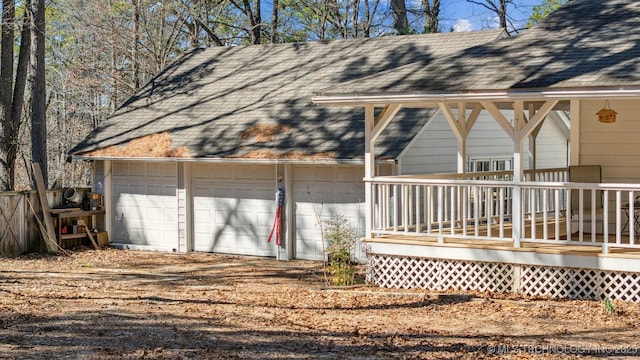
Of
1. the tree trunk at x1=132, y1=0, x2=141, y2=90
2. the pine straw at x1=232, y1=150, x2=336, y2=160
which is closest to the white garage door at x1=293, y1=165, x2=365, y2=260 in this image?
the pine straw at x1=232, y1=150, x2=336, y2=160

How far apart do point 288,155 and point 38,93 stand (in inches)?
289

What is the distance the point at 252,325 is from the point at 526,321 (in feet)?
10.9

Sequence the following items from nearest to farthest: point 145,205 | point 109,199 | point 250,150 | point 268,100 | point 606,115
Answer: point 606,115
point 250,150
point 268,100
point 145,205
point 109,199

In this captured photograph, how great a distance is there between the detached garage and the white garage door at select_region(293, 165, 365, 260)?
0.02 metres

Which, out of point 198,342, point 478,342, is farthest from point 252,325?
point 478,342

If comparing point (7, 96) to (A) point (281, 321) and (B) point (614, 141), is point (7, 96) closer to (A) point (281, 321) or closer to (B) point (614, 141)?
(A) point (281, 321)

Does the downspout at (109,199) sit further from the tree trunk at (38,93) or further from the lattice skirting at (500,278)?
the lattice skirting at (500,278)

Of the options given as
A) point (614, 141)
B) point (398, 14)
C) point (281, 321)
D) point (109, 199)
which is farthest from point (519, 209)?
point (398, 14)

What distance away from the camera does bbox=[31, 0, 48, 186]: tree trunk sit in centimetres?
2114

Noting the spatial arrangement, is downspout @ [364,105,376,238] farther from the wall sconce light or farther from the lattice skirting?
the wall sconce light

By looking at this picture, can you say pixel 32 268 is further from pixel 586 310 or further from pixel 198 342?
pixel 586 310

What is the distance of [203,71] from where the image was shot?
72.8 ft

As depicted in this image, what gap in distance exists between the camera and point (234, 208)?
18.7m

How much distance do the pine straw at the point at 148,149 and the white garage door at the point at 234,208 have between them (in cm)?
63
